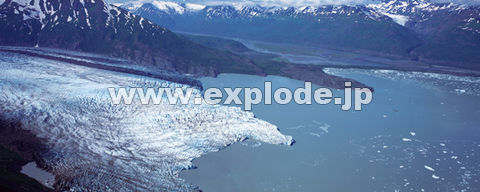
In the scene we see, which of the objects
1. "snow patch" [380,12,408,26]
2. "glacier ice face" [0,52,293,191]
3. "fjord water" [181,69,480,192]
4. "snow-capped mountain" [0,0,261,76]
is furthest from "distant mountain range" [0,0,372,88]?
"snow patch" [380,12,408,26]

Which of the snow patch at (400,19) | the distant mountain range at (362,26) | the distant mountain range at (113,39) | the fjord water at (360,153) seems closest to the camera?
the fjord water at (360,153)

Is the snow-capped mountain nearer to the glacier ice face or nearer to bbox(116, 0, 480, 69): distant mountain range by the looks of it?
the glacier ice face

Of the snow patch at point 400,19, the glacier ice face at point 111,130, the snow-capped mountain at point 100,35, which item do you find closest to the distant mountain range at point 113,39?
the snow-capped mountain at point 100,35

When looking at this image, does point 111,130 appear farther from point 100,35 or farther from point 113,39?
point 100,35

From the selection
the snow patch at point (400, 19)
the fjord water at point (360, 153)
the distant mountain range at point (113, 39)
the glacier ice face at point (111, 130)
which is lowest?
the fjord water at point (360, 153)

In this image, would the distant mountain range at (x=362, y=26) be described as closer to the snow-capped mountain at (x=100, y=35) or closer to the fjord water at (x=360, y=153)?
the fjord water at (x=360, y=153)

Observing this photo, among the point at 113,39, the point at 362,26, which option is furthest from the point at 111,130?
the point at 362,26

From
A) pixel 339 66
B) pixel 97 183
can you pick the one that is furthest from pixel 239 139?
pixel 339 66
